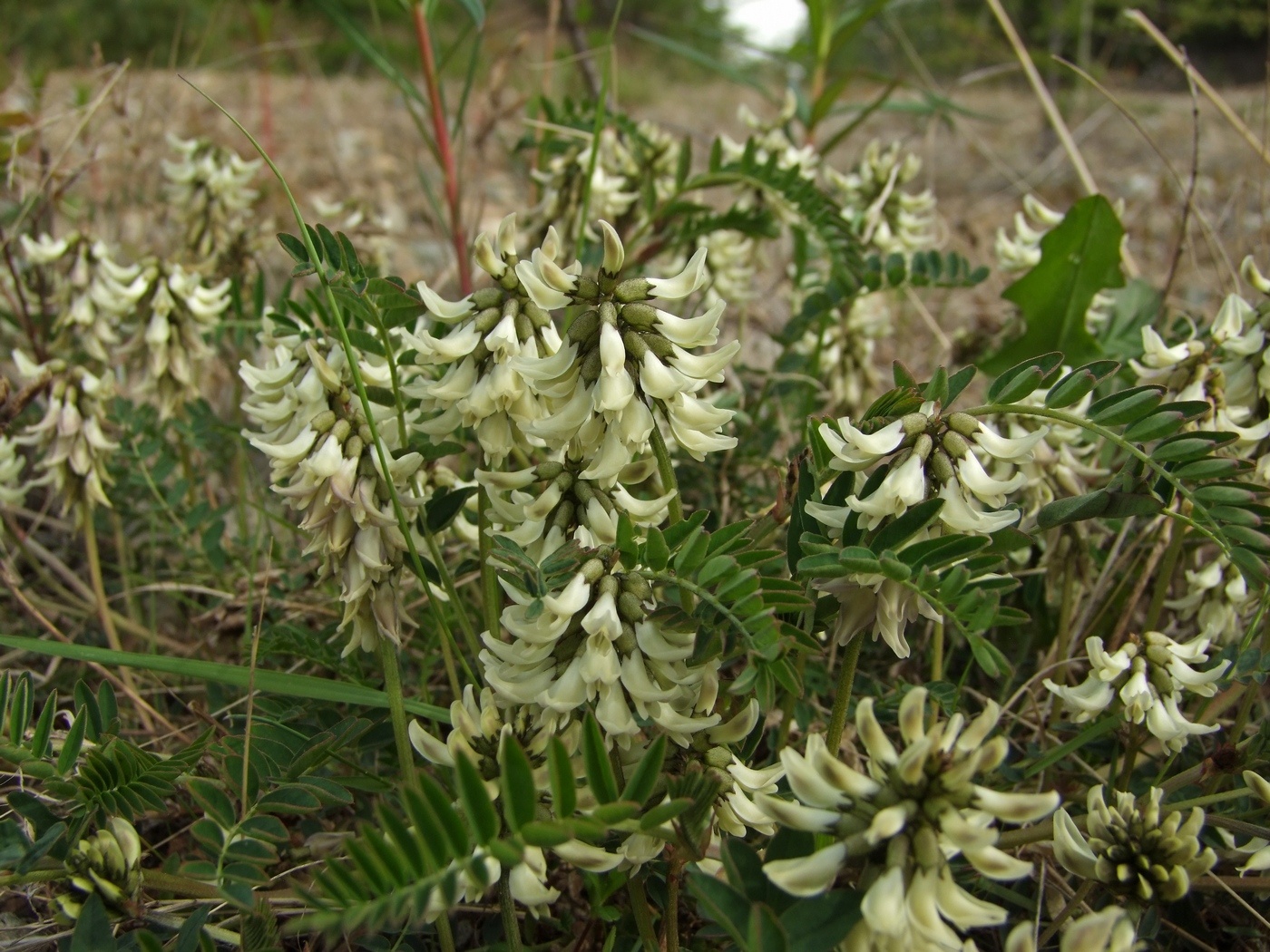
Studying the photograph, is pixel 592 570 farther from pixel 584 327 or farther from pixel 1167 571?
pixel 1167 571

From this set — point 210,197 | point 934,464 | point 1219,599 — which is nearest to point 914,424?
point 934,464

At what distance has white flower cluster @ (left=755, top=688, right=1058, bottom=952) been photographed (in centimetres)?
103

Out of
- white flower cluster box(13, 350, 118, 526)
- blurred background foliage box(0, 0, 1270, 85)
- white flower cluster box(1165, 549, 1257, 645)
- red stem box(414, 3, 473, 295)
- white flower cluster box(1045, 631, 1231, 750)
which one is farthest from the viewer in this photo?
blurred background foliage box(0, 0, 1270, 85)

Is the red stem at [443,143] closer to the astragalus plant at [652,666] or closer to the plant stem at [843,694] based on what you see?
the astragalus plant at [652,666]

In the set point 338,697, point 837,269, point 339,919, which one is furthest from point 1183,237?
point 339,919

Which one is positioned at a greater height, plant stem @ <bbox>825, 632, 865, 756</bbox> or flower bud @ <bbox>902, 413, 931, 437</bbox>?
flower bud @ <bbox>902, 413, 931, 437</bbox>

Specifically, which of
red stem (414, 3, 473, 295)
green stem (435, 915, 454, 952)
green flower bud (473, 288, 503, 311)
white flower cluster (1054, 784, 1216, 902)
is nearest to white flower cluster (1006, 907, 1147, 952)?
white flower cluster (1054, 784, 1216, 902)

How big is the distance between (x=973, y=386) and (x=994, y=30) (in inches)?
270

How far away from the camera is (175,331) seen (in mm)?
2516

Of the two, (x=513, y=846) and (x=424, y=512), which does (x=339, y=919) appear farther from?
(x=424, y=512)

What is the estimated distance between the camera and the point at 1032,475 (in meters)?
1.89

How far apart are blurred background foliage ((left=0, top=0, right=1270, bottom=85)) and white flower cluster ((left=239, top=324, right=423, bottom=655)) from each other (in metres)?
5.35

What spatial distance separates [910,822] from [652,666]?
0.37 meters

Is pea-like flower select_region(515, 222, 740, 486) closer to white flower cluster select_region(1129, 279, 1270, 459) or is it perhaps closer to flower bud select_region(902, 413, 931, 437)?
flower bud select_region(902, 413, 931, 437)
